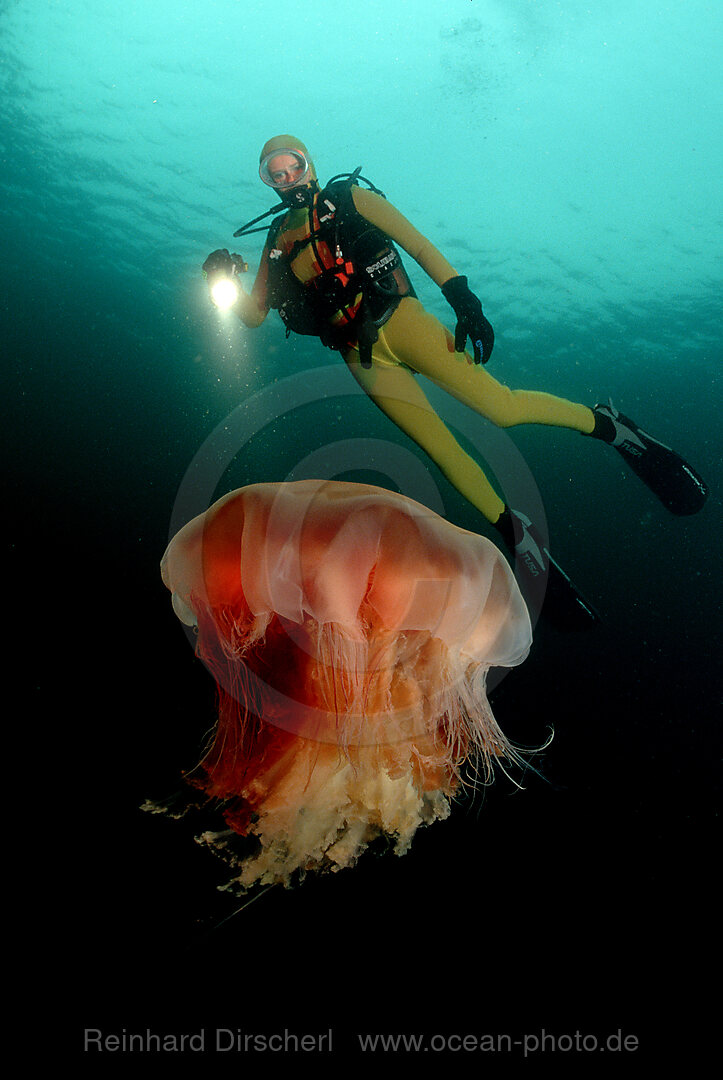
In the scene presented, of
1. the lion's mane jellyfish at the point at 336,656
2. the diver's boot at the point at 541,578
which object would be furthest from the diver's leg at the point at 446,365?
the lion's mane jellyfish at the point at 336,656

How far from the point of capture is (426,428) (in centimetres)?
377

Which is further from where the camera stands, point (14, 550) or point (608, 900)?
point (14, 550)

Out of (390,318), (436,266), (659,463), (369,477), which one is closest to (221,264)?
(390,318)

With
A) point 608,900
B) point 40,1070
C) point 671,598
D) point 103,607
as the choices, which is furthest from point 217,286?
point 671,598

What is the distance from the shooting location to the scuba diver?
333 cm

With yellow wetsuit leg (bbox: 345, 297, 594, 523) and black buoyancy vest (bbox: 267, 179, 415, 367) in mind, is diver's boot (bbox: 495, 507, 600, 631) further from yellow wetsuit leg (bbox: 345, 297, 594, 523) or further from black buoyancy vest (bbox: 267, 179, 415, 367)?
black buoyancy vest (bbox: 267, 179, 415, 367)

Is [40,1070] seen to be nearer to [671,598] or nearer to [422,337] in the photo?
[422,337]

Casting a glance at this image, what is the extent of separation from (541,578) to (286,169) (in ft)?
12.3

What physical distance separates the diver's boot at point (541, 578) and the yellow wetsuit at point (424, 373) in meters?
0.25

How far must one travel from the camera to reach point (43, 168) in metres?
13.5

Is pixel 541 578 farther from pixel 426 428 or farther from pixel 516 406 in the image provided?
pixel 426 428

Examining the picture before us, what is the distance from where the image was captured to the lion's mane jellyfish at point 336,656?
1487mm

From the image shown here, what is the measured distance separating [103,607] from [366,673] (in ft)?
17.0

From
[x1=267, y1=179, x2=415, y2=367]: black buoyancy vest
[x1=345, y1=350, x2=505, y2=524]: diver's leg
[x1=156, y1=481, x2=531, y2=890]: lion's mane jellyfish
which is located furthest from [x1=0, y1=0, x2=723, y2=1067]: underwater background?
[x1=267, y1=179, x2=415, y2=367]: black buoyancy vest
